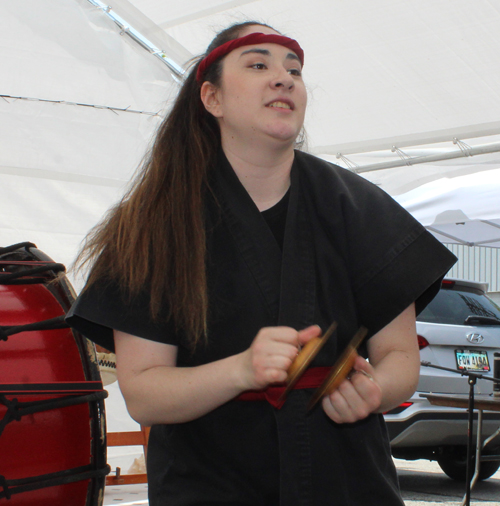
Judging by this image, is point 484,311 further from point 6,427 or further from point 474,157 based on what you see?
point 6,427

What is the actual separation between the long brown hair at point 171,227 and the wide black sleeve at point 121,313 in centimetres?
1

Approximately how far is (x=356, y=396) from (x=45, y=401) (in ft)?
3.65

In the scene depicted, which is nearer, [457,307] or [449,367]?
[449,367]

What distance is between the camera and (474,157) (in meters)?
5.17

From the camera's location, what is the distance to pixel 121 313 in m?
1.17

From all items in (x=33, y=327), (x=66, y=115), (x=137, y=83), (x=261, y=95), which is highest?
(x=137, y=83)

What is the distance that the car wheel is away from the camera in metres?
5.31

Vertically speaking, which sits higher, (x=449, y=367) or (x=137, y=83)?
(x=137, y=83)

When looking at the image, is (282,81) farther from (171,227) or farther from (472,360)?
(472,360)

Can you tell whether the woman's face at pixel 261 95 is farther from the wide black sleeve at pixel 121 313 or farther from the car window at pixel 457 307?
the car window at pixel 457 307

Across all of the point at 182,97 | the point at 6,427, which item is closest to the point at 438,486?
the point at 6,427

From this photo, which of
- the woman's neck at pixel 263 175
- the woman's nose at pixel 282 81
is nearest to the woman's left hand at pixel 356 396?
the woman's neck at pixel 263 175

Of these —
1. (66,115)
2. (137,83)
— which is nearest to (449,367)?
(137,83)

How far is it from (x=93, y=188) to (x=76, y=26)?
1163 millimetres
